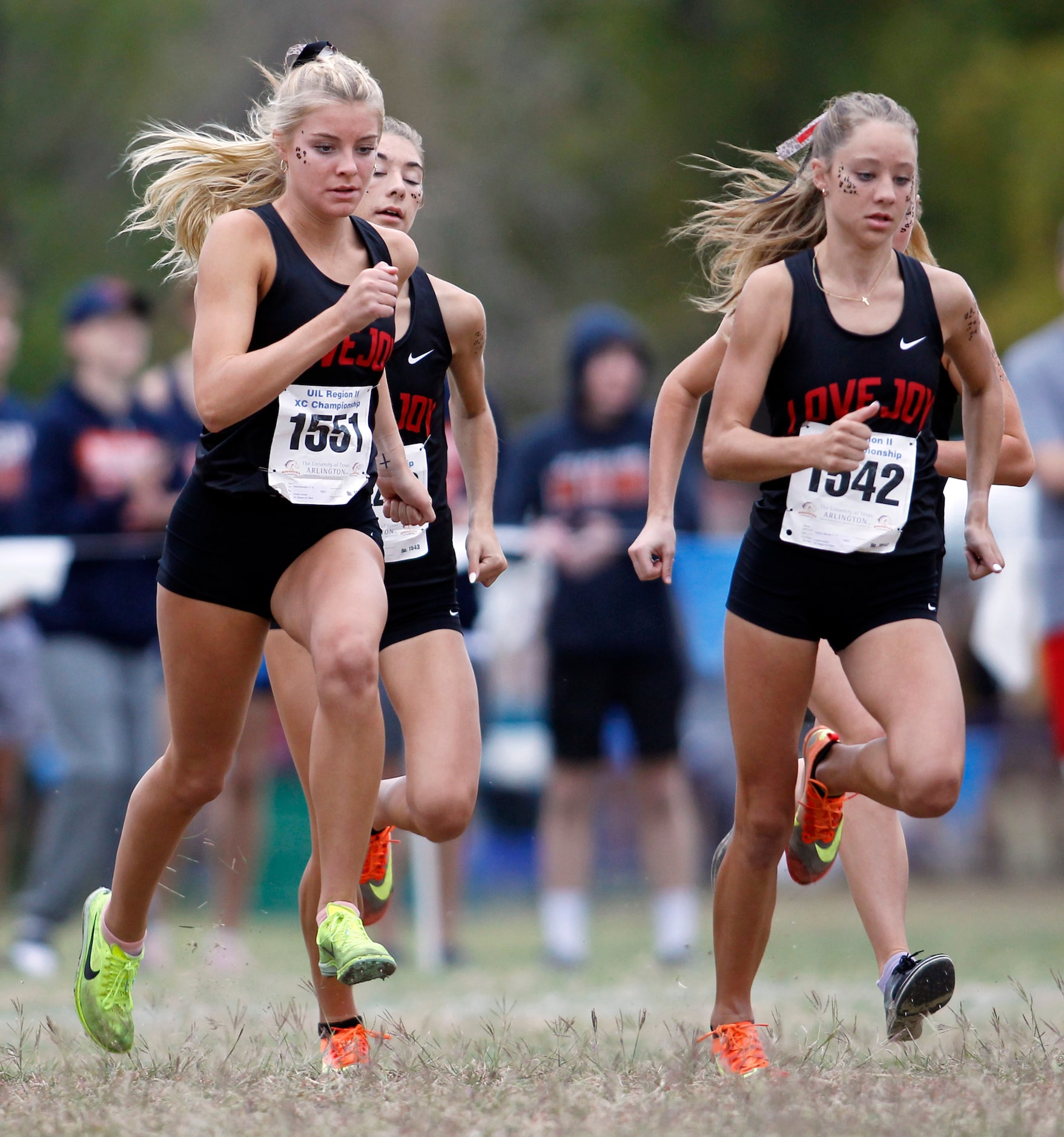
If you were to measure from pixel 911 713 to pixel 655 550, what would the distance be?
83 cm

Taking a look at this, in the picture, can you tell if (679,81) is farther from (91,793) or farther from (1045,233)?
(91,793)

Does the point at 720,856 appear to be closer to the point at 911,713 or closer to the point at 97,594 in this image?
the point at 911,713

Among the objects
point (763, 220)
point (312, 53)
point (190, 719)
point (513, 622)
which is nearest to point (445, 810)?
point (190, 719)

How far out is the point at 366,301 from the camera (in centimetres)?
406

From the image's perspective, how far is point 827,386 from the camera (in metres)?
4.37

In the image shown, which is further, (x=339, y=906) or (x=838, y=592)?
(x=838, y=592)

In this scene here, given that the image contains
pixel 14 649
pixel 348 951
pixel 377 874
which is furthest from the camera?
pixel 14 649

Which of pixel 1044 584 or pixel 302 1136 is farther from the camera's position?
pixel 1044 584

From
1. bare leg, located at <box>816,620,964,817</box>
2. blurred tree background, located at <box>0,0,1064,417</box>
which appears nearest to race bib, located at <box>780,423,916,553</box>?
bare leg, located at <box>816,620,964,817</box>

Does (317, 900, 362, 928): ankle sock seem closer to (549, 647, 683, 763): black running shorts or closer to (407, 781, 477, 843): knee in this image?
(407, 781, 477, 843): knee

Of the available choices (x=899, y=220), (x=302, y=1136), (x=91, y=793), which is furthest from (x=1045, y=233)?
(x=302, y=1136)

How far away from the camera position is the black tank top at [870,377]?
437cm

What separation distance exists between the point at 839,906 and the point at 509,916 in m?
1.77

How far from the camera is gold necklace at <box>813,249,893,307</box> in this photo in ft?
14.5
